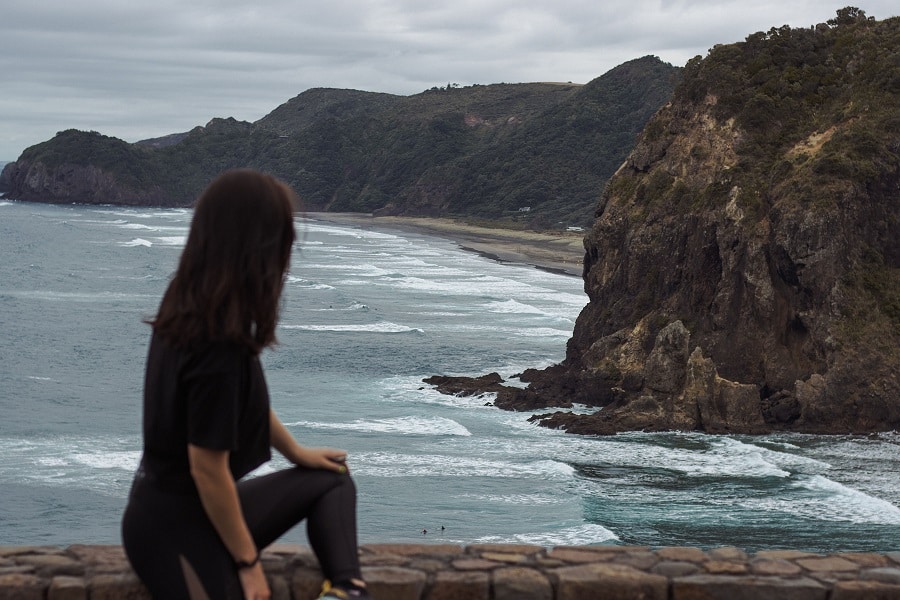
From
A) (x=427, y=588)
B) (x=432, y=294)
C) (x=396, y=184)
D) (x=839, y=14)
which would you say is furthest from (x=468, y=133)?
(x=427, y=588)

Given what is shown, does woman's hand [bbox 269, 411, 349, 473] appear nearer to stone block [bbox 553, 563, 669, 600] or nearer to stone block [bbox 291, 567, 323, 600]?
stone block [bbox 291, 567, 323, 600]

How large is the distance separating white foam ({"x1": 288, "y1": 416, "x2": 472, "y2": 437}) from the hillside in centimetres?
8429

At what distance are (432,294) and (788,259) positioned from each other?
32.3 meters

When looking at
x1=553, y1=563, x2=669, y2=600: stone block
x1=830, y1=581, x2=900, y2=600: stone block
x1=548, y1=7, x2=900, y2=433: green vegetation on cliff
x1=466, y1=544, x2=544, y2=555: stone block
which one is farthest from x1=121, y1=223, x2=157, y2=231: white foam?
x1=830, y1=581, x2=900, y2=600: stone block

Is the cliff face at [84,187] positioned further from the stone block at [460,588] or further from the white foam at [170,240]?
the stone block at [460,588]

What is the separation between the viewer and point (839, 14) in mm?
35562

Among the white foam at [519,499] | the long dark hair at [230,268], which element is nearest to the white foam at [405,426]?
the white foam at [519,499]

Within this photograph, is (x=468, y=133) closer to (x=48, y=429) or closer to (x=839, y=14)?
(x=839, y=14)

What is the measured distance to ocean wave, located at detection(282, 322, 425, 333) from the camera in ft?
146

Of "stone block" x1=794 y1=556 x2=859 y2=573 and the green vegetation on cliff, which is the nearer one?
"stone block" x1=794 y1=556 x2=859 y2=573

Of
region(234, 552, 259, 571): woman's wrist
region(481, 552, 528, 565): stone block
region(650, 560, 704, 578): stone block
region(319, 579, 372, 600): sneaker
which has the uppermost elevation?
region(234, 552, 259, 571): woman's wrist

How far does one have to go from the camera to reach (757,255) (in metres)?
27.5

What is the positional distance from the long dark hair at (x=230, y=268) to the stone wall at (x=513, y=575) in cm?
→ 159

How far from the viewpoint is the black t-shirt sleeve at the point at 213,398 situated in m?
3.81
